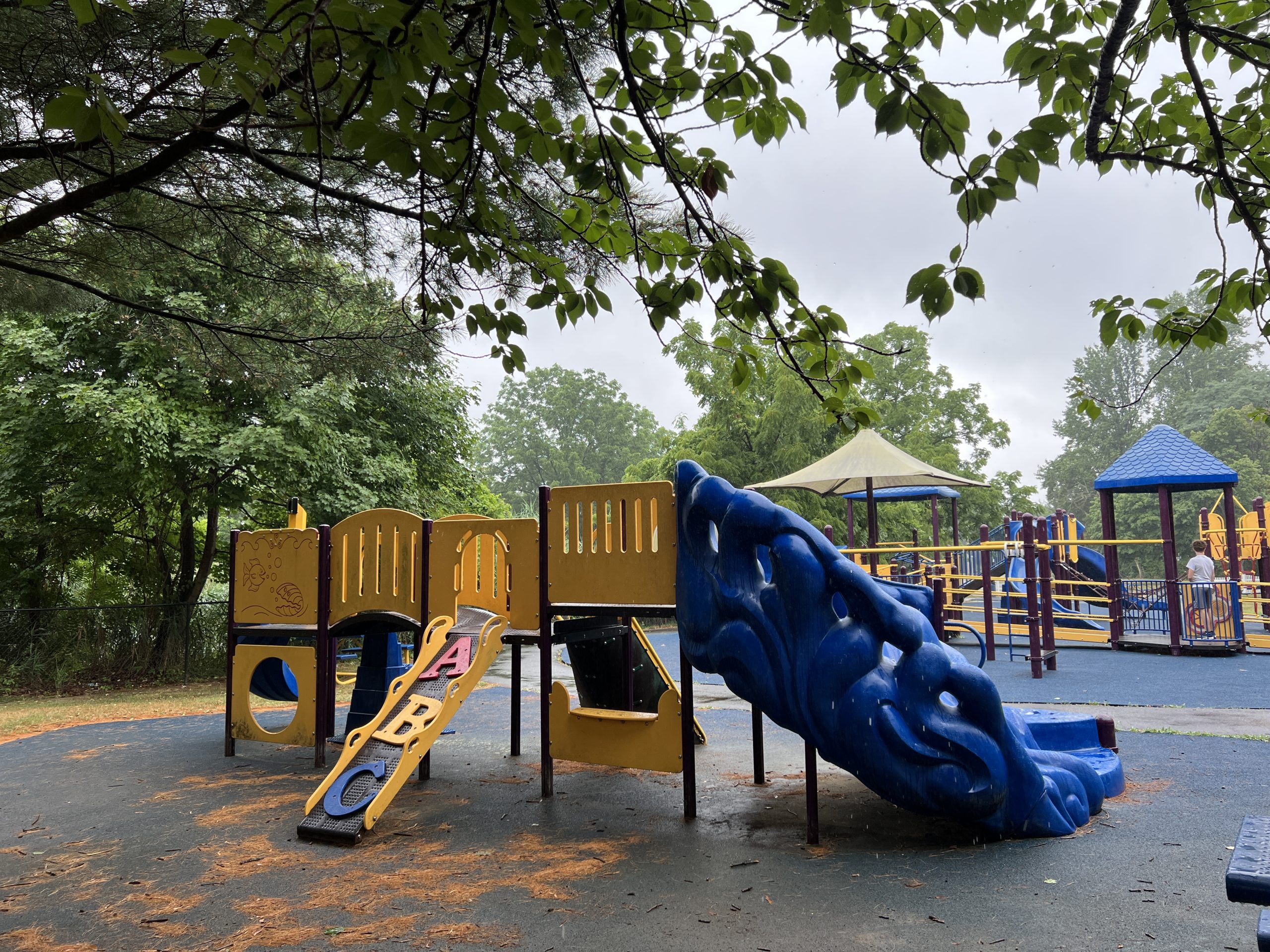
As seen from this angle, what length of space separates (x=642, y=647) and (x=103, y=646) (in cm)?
1020

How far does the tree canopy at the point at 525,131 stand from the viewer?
7.47ft

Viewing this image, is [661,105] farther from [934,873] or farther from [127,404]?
[127,404]

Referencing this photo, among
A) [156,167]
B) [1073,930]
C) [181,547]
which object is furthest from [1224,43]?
[181,547]

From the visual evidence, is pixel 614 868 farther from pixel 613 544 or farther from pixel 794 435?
pixel 794 435

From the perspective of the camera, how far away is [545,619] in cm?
585

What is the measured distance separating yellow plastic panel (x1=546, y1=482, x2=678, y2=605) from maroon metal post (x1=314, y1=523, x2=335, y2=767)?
2208mm

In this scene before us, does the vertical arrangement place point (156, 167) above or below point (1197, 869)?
above

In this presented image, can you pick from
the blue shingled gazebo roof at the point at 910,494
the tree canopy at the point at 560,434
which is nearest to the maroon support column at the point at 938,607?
the blue shingled gazebo roof at the point at 910,494

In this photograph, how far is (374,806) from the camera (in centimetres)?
474

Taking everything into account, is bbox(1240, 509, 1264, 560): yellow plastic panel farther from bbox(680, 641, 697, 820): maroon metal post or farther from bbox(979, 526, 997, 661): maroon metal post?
bbox(680, 641, 697, 820): maroon metal post

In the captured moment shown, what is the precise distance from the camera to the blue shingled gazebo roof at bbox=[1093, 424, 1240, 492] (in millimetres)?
14000

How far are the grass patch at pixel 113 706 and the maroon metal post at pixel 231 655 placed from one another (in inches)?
110

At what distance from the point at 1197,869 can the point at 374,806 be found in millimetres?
4004

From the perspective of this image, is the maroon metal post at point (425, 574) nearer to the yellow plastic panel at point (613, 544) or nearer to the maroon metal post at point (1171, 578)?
the yellow plastic panel at point (613, 544)
